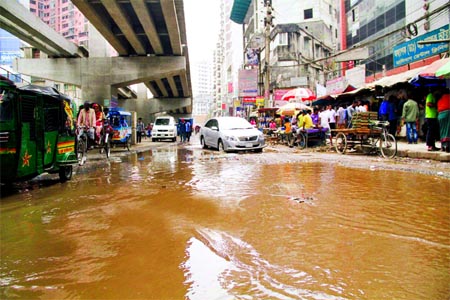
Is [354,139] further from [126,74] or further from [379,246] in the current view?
[126,74]

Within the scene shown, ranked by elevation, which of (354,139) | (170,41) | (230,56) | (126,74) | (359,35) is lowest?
(354,139)

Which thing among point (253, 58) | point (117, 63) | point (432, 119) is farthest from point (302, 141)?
point (253, 58)

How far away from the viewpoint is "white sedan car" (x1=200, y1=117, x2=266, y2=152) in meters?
13.9

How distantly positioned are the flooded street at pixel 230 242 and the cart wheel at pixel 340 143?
22.1ft

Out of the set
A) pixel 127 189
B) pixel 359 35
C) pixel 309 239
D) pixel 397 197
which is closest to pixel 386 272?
pixel 309 239

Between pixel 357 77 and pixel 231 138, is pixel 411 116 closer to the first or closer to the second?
pixel 231 138

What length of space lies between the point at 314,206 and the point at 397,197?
1.45 metres

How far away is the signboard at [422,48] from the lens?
1491 centimetres

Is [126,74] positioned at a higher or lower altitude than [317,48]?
lower

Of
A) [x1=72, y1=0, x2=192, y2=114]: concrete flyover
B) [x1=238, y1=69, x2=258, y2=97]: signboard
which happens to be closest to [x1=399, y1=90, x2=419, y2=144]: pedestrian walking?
[x1=72, y1=0, x2=192, y2=114]: concrete flyover

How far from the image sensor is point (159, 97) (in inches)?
2264

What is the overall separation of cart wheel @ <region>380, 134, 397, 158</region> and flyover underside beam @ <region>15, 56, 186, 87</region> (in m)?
20.1

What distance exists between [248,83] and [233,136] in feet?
86.7

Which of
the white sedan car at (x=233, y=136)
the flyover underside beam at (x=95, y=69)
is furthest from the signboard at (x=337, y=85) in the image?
the white sedan car at (x=233, y=136)
